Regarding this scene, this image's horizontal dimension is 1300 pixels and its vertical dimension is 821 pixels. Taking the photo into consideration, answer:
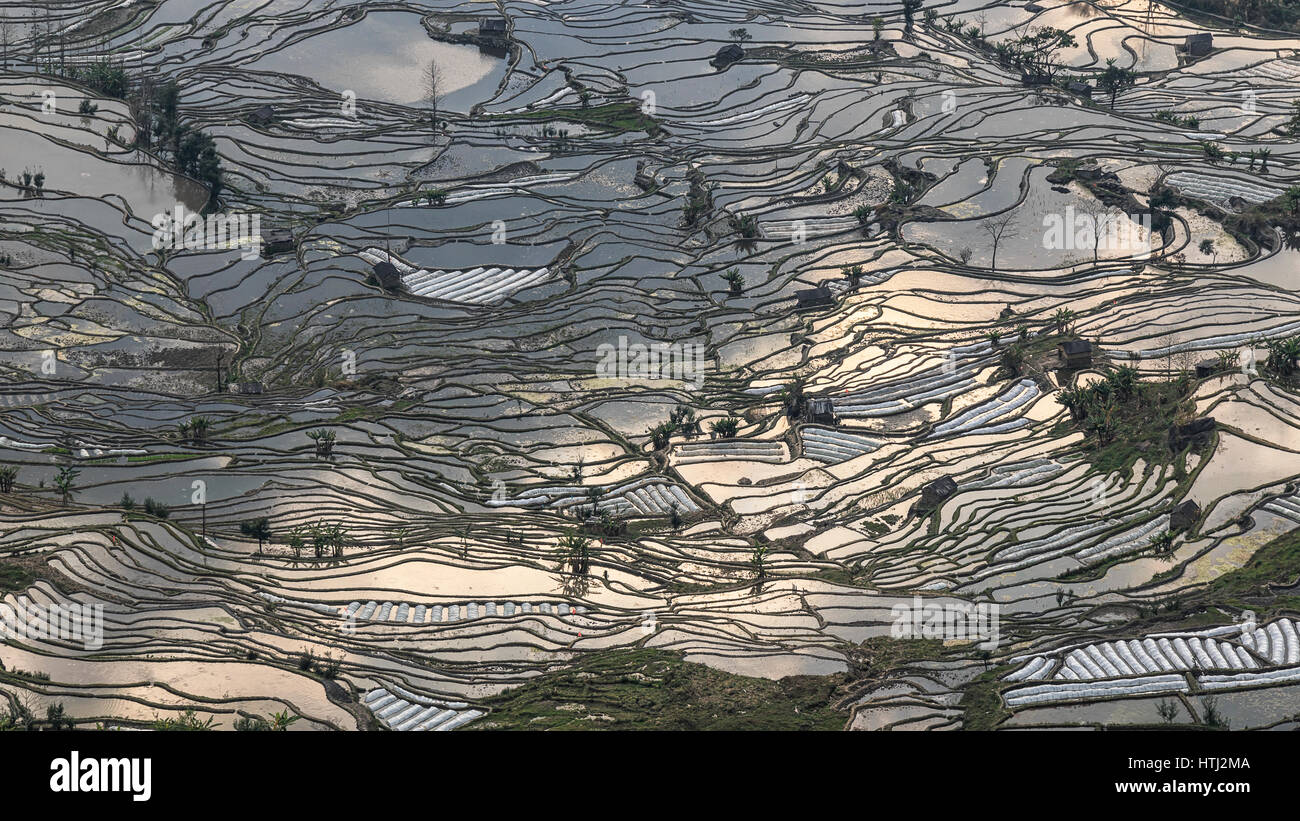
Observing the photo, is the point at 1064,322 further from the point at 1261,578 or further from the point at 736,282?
the point at 1261,578

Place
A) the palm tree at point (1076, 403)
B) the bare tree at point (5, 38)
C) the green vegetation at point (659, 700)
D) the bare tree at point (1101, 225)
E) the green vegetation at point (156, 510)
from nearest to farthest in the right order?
the green vegetation at point (659, 700)
the green vegetation at point (156, 510)
the palm tree at point (1076, 403)
the bare tree at point (1101, 225)
the bare tree at point (5, 38)

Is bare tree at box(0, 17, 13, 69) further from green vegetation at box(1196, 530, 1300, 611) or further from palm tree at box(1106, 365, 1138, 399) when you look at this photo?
green vegetation at box(1196, 530, 1300, 611)

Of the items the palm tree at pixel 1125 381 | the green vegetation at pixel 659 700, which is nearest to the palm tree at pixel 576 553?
the green vegetation at pixel 659 700

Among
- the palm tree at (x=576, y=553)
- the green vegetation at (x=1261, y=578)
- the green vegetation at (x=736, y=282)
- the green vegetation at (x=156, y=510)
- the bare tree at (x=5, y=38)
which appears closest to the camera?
the green vegetation at (x=1261, y=578)

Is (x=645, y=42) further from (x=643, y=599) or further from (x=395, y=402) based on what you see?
(x=643, y=599)

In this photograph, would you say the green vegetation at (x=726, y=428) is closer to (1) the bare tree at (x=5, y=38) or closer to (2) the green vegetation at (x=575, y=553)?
(2) the green vegetation at (x=575, y=553)

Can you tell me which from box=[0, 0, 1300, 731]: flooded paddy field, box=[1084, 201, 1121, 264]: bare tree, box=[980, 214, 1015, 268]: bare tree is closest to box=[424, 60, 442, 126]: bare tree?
box=[0, 0, 1300, 731]: flooded paddy field
